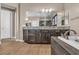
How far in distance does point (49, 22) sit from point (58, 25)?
8 cm

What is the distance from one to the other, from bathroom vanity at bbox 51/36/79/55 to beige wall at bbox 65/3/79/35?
0.34 feet

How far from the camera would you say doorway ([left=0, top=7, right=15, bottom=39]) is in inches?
53.3

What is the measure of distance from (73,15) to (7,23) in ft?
1.87

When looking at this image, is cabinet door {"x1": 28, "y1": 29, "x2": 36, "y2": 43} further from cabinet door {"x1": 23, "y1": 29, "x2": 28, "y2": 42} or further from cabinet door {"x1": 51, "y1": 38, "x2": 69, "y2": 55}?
cabinet door {"x1": 51, "y1": 38, "x2": 69, "y2": 55}

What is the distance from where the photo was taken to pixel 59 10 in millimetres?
1368

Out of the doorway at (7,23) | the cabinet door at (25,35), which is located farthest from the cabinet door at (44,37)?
the doorway at (7,23)

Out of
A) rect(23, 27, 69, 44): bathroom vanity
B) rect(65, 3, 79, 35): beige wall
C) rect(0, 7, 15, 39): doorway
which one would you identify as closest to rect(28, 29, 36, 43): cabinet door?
rect(23, 27, 69, 44): bathroom vanity

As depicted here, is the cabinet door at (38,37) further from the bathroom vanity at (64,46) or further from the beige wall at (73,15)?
the beige wall at (73,15)

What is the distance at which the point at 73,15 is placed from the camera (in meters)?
1.36

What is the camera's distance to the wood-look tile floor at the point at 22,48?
133cm

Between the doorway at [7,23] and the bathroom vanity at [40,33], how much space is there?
11cm

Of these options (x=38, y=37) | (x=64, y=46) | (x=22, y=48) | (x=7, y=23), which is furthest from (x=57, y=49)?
(x=7, y=23)

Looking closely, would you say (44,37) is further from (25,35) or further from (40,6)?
(40,6)
